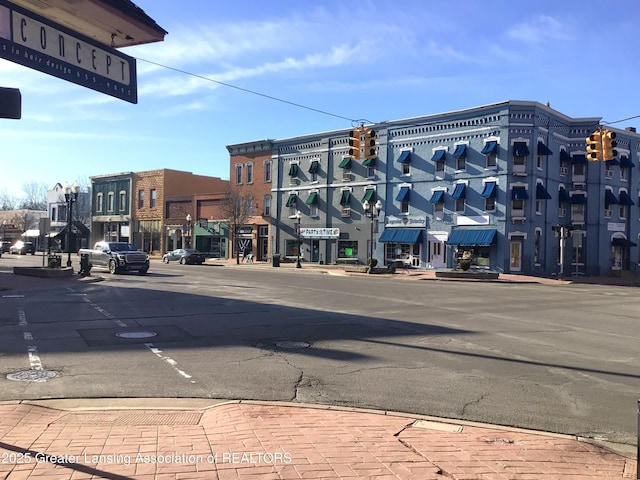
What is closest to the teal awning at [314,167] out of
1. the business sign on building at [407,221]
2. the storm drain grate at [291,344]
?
the business sign on building at [407,221]

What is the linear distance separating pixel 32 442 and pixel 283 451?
6.80 feet

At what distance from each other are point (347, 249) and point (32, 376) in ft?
133

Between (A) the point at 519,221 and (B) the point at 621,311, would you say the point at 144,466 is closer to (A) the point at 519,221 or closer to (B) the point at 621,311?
(B) the point at 621,311

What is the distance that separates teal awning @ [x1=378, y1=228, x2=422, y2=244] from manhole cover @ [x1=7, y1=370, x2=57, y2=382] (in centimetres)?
3668

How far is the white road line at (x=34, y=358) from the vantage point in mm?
7738

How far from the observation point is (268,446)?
4.56 metres

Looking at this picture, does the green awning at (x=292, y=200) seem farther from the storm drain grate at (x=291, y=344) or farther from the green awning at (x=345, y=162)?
the storm drain grate at (x=291, y=344)

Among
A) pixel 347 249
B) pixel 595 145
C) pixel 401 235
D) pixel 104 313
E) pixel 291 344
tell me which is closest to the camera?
pixel 291 344

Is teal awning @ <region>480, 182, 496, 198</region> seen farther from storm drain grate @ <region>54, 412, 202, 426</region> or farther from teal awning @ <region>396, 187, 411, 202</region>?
storm drain grate @ <region>54, 412, 202, 426</region>

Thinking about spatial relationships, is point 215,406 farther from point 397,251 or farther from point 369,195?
point 369,195

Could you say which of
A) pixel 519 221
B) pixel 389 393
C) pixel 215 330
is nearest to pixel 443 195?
pixel 519 221

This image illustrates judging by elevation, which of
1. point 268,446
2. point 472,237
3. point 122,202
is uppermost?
point 122,202

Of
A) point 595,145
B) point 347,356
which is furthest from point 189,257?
point 347,356

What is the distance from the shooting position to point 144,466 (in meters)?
4.05
